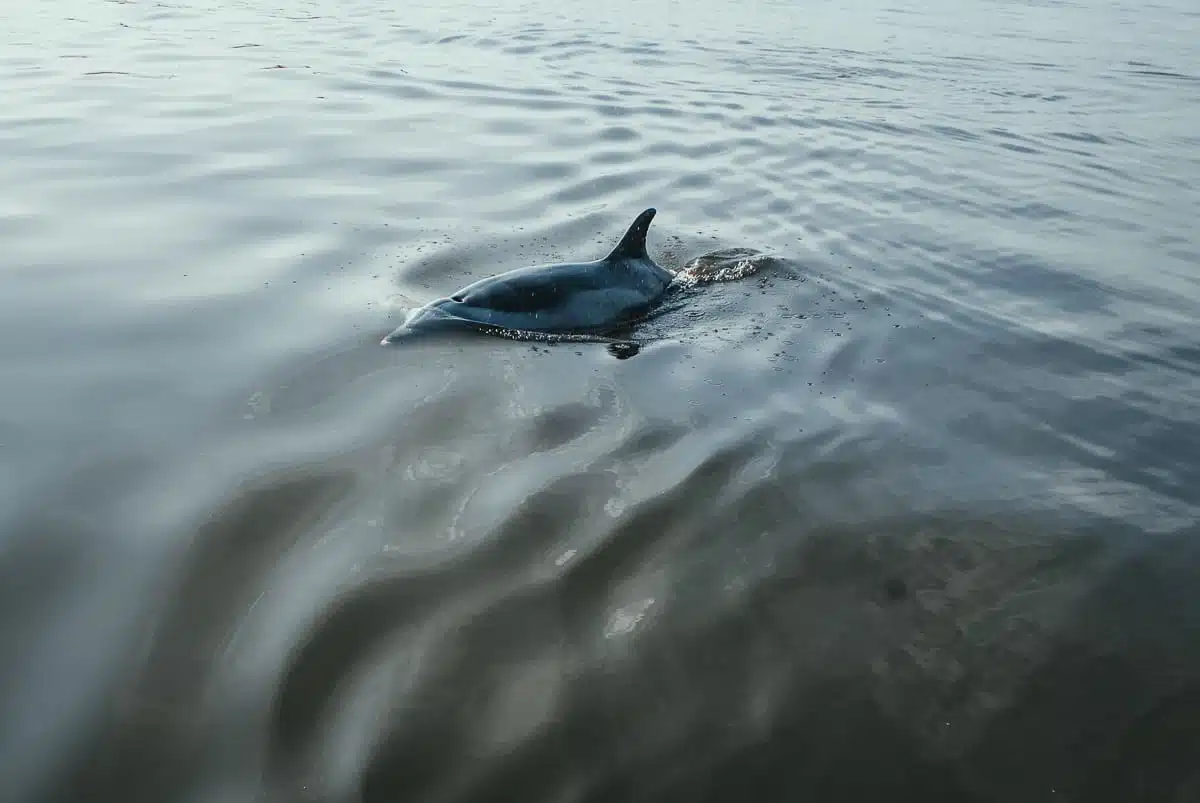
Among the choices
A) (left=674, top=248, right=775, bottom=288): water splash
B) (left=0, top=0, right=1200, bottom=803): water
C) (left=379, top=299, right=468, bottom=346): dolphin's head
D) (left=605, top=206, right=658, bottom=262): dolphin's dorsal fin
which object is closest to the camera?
(left=0, top=0, right=1200, bottom=803): water

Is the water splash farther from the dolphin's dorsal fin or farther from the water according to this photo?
the dolphin's dorsal fin

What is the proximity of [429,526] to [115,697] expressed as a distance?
167 centimetres

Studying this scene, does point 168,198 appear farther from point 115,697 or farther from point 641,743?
point 641,743

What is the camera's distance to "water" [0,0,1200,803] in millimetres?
3816

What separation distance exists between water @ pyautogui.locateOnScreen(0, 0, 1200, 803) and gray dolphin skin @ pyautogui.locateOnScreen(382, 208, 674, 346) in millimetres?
284

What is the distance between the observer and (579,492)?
541cm

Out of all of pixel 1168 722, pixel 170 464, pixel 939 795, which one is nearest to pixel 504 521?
pixel 170 464

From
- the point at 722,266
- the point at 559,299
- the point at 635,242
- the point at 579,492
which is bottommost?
the point at 722,266

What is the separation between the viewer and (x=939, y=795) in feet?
12.1

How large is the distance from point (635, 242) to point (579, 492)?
14.0 ft

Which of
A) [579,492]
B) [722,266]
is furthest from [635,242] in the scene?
[579,492]

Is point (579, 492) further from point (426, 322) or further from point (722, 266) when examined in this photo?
point (722, 266)

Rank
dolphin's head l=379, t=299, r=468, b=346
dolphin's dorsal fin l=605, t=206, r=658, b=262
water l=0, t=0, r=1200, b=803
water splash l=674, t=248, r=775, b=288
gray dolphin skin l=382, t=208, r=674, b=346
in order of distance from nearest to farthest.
Result: 1. water l=0, t=0, r=1200, b=803
2. dolphin's head l=379, t=299, r=468, b=346
3. gray dolphin skin l=382, t=208, r=674, b=346
4. dolphin's dorsal fin l=605, t=206, r=658, b=262
5. water splash l=674, t=248, r=775, b=288

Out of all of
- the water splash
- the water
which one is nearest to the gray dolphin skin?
the water
